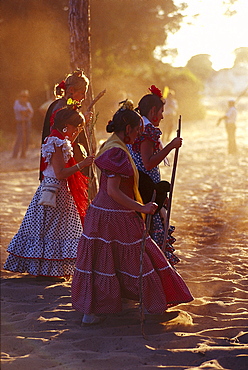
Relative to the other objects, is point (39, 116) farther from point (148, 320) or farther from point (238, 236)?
point (148, 320)

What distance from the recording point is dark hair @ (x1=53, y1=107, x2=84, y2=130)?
5.16 m

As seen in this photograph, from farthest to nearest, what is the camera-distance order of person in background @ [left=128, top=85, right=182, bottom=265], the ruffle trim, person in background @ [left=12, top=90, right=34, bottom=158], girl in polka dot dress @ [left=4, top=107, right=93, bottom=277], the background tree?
the background tree
person in background @ [left=12, top=90, right=34, bottom=158]
girl in polka dot dress @ [left=4, top=107, right=93, bottom=277]
the ruffle trim
person in background @ [left=128, top=85, right=182, bottom=265]

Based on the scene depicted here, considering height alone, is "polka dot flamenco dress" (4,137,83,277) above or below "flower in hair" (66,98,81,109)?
below

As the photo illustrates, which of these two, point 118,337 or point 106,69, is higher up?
point 106,69

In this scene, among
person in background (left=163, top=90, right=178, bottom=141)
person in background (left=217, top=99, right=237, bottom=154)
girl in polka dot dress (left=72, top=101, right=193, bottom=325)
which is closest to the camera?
girl in polka dot dress (left=72, top=101, right=193, bottom=325)

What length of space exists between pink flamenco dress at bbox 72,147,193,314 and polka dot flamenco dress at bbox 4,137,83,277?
101 cm

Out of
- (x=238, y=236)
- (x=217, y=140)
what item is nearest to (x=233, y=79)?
(x=217, y=140)

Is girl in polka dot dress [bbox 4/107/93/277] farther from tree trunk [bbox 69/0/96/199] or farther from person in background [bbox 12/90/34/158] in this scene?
person in background [bbox 12/90/34/158]

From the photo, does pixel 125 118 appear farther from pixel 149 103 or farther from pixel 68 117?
pixel 68 117

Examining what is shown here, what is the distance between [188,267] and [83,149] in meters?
1.65

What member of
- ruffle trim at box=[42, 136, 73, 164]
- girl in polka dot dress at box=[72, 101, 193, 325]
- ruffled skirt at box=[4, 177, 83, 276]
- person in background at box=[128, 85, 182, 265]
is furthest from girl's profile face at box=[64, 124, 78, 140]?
girl in polka dot dress at box=[72, 101, 193, 325]

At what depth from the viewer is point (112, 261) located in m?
4.36

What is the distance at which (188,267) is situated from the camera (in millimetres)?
6266

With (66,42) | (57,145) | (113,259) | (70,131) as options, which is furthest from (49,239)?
(66,42)
